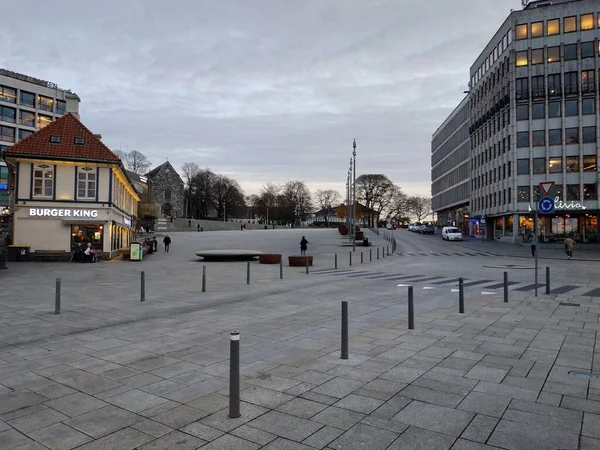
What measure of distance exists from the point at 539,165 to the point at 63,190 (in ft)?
158

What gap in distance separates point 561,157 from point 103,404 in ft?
182

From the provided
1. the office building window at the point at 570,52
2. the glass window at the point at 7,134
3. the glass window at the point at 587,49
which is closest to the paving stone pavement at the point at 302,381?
the office building window at the point at 570,52

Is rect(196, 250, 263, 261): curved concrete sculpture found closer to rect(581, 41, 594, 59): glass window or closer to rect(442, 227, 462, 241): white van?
rect(442, 227, 462, 241): white van

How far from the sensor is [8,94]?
216 feet

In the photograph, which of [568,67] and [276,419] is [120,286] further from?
[568,67]

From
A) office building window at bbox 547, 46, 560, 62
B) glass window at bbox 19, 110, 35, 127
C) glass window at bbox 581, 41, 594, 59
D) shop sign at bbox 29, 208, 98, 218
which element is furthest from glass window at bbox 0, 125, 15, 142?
glass window at bbox 581, 41, 594, 59

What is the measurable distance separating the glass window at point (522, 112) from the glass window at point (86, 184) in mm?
46013

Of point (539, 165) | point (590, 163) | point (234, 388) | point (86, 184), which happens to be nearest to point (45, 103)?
point (86, 184)

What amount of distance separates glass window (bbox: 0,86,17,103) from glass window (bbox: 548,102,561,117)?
73.1m

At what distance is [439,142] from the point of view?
9562 centimetres

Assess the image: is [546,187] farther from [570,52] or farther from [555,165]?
[570,52]

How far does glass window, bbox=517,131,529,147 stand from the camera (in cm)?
5128

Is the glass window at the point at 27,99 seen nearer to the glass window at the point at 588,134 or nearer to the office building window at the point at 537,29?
the office building window at the point at 537,29

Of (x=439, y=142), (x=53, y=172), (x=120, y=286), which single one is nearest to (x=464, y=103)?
(x=439, y=142)
